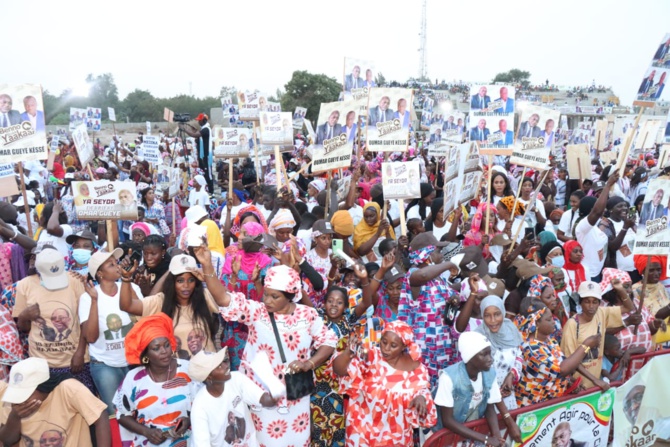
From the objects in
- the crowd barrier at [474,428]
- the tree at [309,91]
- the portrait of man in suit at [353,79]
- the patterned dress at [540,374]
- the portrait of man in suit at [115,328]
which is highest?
the tree at [309,91]

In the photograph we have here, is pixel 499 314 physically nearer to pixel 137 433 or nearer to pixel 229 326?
pixel 229 326

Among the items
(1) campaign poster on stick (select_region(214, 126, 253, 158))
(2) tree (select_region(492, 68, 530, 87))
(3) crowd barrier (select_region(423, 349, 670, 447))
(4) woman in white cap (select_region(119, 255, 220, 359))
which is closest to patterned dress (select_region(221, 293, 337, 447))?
(4) woman in white cap (select_region(119, 255, 220, 359))

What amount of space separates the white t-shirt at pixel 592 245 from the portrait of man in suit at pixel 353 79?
17.7ft

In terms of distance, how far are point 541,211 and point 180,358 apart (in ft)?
18.8

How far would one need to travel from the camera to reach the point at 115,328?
4191 millimetres

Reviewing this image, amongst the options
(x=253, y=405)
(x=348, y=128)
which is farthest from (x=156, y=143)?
(x=253, y=405)

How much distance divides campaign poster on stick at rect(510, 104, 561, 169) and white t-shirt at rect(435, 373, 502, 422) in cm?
427

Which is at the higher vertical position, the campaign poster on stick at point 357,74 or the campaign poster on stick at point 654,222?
→ the campaign poster on stick at point 357,74

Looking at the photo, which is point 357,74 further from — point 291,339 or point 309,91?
point 309,91

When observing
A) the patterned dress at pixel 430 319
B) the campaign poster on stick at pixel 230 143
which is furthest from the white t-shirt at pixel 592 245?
the campaign poster on stick at pixel 230 143

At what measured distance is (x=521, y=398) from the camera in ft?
14.1

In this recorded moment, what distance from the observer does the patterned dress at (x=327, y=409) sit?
422 cm

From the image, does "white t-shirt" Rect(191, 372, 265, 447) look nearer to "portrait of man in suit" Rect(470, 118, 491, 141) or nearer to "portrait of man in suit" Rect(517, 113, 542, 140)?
"portrait of man in suit" Rect(470, 118, 491, 141)

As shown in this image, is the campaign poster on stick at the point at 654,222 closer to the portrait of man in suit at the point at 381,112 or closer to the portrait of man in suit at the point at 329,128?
the portrait of man in suit at the point at 381,112
